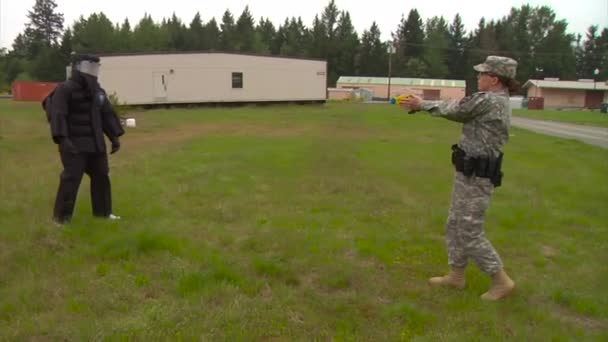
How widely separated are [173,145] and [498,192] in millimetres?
9147

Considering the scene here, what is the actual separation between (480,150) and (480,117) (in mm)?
240

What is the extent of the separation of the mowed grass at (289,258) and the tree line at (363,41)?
82.5 m

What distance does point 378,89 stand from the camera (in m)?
77.1

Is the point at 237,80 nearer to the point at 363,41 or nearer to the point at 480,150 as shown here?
the point at 480,150

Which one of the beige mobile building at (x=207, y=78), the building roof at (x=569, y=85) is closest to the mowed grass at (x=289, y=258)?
the beige mobile building at (x=207, y=78)

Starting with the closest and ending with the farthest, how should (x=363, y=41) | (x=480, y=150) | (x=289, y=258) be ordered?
(x=480, y=150) < (x=289, y=258) < (x=363, y=41)

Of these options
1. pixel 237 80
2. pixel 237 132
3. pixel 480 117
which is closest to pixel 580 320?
pixel 480 117

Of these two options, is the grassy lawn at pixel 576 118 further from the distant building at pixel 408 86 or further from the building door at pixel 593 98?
the building door at pixel 593 98

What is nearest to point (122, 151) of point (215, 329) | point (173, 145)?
point (173, 145)

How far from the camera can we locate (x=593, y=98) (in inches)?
2692

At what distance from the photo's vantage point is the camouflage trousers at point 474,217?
3840 mm

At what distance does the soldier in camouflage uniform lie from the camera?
3.71m

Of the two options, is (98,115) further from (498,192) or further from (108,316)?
(498,192)

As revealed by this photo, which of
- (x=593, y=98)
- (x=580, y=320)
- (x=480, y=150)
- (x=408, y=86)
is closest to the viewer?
(x=580, y=320)
